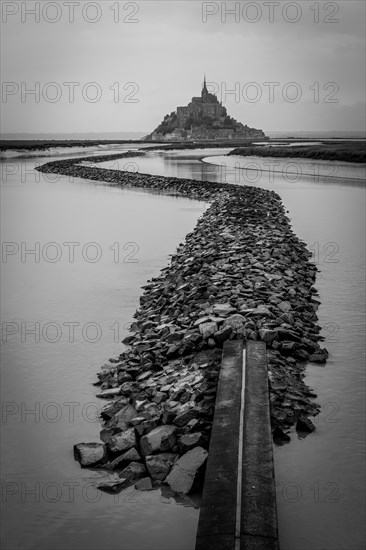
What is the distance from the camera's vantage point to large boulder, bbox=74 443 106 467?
5109 mm

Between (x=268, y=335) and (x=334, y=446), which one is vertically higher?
(x=268, y=335)

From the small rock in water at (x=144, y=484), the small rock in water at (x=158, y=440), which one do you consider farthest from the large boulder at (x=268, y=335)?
the small rock in water at (x=144, y=484)

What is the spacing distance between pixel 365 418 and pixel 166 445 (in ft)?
7.03

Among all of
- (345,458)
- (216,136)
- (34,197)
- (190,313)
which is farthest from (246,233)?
(216,136)

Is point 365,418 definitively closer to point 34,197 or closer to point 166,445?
point 166,445

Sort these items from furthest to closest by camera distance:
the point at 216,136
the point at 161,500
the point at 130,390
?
the point at 216,136, the point at 130,390, the point at 161,500

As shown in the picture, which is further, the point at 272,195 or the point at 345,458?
the point at 272,195

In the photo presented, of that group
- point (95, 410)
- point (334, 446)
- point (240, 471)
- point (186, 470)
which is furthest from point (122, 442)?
point (334, 446)

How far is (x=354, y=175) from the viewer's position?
4112 cm

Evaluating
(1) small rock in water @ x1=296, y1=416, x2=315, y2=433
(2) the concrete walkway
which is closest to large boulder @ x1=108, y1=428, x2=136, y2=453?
(2) the concrete walkway

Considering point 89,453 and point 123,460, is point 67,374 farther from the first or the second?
point 123,460

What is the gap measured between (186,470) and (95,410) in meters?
1.79

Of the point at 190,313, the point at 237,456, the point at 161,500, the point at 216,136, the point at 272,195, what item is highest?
the point at 216,136

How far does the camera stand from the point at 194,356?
7.08m
